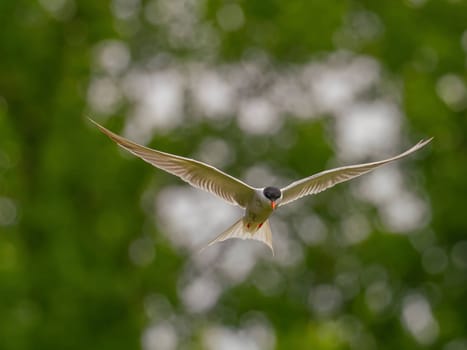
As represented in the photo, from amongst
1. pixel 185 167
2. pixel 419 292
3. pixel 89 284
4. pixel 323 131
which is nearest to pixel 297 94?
pixel 323 131

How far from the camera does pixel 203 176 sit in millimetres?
5367

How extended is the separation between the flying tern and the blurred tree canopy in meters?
5.41

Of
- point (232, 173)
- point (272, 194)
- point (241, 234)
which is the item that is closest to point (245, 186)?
point (272, 194)

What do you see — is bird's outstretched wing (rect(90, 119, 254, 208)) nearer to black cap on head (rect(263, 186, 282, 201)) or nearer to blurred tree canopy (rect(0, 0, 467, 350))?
black cap on head (rect(263, 186, 282, 201))

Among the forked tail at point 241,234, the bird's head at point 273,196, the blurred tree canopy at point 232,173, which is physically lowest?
the bird's head at point 273,196

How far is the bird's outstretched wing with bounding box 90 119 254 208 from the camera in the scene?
16.9ft

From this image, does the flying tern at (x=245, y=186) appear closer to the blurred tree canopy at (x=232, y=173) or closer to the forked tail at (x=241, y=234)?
the forked tail at (x=241, y=234)

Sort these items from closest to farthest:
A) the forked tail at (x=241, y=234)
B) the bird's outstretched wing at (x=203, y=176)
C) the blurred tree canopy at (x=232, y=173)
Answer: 1. the bird's outstretched wing at (x=203, y=176)
2. the forked tail at (x=241, y=234)
3. the blurred tree canopy at (x=232, y=173)

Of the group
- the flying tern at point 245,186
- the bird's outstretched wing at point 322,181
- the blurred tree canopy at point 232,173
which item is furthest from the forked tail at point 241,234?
the blurred tree canopy at point 232,173

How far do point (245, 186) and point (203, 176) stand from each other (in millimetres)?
171

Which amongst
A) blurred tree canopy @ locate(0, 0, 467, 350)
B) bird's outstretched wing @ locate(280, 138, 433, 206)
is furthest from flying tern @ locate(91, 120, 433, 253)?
blurred tree canopy @ locate(0, 0, 467, 350)

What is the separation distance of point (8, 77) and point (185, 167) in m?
10.5

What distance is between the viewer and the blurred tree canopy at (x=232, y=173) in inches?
510

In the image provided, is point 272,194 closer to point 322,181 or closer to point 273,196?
point 273,196
